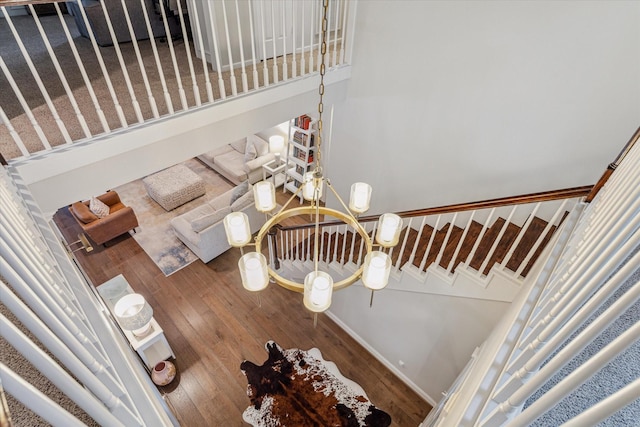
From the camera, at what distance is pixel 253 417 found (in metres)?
3.75

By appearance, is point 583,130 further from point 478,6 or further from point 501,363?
point 501,363

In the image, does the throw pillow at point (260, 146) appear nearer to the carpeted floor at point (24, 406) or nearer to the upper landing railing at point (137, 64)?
the upper landing railing at point (137, 64)

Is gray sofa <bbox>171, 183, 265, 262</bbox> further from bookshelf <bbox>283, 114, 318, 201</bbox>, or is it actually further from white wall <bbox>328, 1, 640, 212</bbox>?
white wall <bbox>328, 1, 640, 212</bbox>

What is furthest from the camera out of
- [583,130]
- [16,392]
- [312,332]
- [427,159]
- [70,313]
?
[312,332]

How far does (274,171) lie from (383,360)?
3.82 meters

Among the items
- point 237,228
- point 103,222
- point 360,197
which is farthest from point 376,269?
point 103,222

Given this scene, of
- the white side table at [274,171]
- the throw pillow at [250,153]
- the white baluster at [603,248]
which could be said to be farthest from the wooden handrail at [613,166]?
the throw pillow at [250,153]

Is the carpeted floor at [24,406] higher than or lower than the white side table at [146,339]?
higher

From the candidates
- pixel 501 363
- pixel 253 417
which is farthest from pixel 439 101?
pixel 253 417

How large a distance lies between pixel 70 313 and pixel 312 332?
393 cm

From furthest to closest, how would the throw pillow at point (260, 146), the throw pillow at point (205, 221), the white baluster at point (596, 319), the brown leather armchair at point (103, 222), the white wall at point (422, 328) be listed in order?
1. the throw pillow at point (260, 146)
2. the brown leather armchair at point (103, 222)
3. the throw pillow at point (205, 221)
4. the white wall at point (422, 328)
5. the white baluster at point (596, 319)

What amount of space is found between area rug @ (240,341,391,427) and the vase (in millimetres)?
816

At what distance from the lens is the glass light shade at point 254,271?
1.78 m

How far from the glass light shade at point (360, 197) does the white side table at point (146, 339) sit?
2.96 meters
